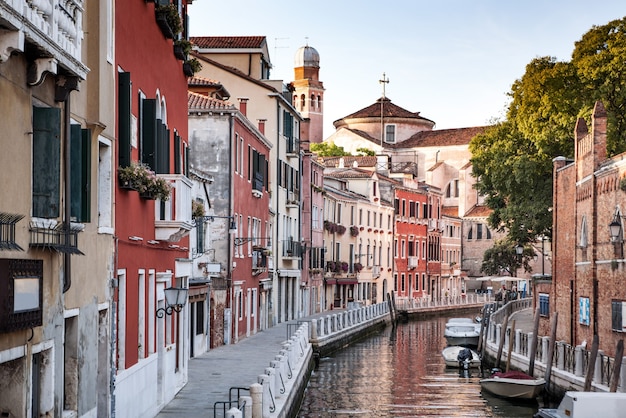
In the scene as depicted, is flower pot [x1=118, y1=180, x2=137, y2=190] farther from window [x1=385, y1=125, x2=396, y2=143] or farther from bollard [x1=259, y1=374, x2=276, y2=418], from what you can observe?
window [x1=385, y1=125, x2=396, y2=143]

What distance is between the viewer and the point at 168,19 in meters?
19.0

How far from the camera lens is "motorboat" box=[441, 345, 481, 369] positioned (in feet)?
122

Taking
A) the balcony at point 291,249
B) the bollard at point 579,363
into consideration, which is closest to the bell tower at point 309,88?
the balcony at point 291,249

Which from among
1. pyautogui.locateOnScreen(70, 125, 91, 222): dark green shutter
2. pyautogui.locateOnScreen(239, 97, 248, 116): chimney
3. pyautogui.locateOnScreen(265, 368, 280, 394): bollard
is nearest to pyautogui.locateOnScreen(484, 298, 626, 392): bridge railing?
pyautogui.locateOnScreen(265, 368, 280, 394): bollard

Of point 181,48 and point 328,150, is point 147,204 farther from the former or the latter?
point 328,150

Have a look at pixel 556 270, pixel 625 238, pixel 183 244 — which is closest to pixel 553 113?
pixel 556 270

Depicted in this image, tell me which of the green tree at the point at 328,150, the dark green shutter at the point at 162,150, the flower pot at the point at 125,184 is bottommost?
the flower pot at the point at 125,184

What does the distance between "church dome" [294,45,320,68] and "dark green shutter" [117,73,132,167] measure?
94.2 meters

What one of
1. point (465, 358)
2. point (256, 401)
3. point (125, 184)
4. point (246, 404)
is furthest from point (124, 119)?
point (465, 358)

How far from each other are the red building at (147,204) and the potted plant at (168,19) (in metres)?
0.02

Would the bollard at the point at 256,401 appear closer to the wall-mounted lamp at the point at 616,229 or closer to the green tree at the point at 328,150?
the wall-mounted lamp at the point at 616,229

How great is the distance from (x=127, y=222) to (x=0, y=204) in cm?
637

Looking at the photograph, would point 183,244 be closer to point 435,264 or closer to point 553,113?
point 553,113

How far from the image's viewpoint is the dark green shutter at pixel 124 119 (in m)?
15.2
